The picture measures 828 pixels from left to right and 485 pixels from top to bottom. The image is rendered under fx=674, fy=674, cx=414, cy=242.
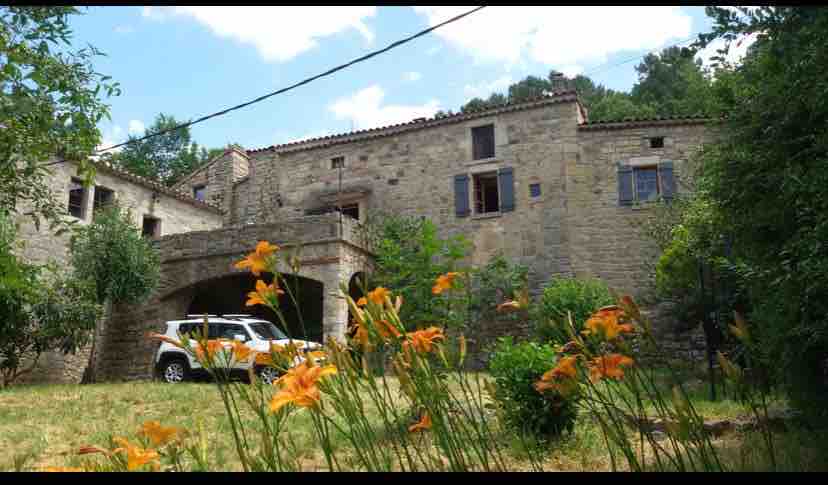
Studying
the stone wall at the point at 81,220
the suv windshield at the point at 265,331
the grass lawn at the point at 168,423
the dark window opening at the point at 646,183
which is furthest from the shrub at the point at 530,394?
the dark window opening at the point at 646,183

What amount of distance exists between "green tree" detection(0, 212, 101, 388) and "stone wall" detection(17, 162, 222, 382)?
3.80ft

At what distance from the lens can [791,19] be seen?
6.97 ft

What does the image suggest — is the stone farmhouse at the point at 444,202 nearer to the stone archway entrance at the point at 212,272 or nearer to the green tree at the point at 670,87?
the stone archway entrance at the point at 212,272

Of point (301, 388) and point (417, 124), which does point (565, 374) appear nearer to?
point (301, 388)

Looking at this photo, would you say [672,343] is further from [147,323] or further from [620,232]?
[147,323]

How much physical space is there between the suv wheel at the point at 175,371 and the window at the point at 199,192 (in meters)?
10.1

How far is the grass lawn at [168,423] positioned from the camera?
4.93m

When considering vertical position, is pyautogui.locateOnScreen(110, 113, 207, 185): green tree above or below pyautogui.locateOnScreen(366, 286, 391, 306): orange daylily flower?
above

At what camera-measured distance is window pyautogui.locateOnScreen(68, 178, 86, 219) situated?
16.7 m

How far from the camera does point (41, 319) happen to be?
44.9ft

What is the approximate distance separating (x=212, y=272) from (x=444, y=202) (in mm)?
6423

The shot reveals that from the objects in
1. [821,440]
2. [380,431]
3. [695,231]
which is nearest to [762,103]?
[821,440]

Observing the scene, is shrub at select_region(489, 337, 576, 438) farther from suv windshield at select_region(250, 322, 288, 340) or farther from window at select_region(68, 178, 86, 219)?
window at select_region(68, 178, 86, 219)

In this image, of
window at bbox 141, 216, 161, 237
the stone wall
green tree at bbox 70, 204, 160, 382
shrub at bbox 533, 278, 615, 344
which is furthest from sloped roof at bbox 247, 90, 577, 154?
green tree at bbox 70, 204, 160, 382
